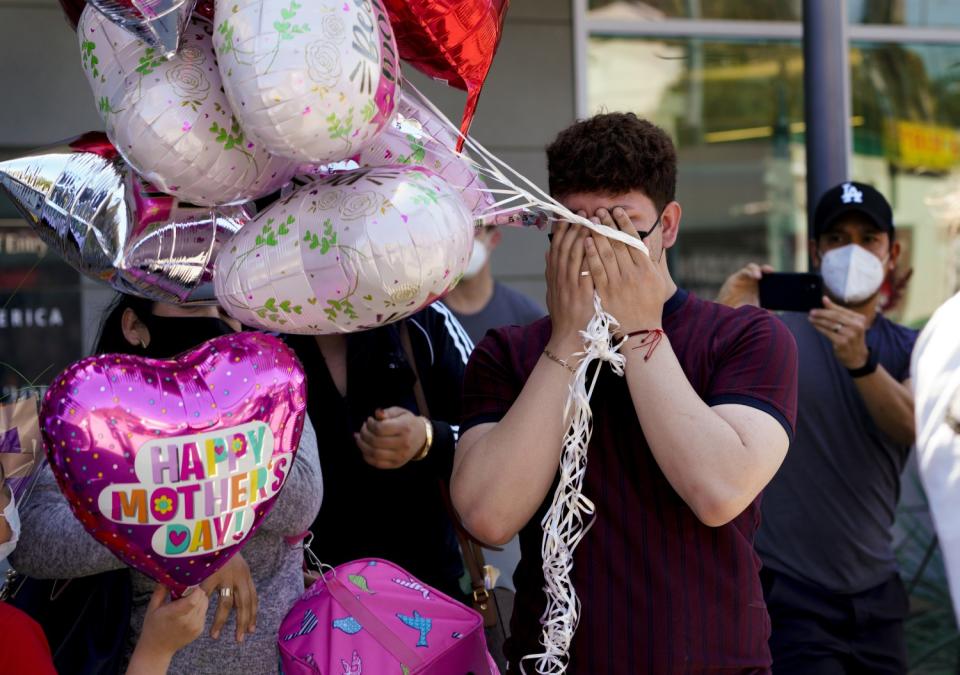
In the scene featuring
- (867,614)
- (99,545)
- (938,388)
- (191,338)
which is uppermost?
(191,338)

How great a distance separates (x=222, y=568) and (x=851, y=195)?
2.33 meters

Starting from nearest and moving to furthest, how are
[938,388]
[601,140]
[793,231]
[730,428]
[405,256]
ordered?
[405,256] < [730,428] < [601,140] < [938,388] < [793,231]

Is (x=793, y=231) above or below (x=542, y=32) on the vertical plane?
below

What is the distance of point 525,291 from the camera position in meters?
5.76

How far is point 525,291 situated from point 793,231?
170 cm

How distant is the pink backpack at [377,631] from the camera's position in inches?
82.0

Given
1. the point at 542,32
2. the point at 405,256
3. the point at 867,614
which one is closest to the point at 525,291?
the point at 542,32

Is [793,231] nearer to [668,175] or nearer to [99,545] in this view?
[668,175]

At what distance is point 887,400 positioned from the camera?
3.31m

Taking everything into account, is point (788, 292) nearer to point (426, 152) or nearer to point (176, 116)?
point (426, 152)

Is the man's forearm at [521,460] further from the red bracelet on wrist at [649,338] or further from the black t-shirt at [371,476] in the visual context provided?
the black t-shirt at [371,476]

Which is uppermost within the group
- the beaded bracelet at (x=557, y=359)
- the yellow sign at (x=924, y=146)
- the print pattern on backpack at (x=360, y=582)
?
the beaded bracelet at (x=557, y=359)

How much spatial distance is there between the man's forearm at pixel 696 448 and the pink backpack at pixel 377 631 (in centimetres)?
57

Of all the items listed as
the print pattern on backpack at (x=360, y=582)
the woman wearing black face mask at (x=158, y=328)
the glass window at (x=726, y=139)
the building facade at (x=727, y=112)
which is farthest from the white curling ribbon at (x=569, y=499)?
the glass window at (x=726, y=139)
